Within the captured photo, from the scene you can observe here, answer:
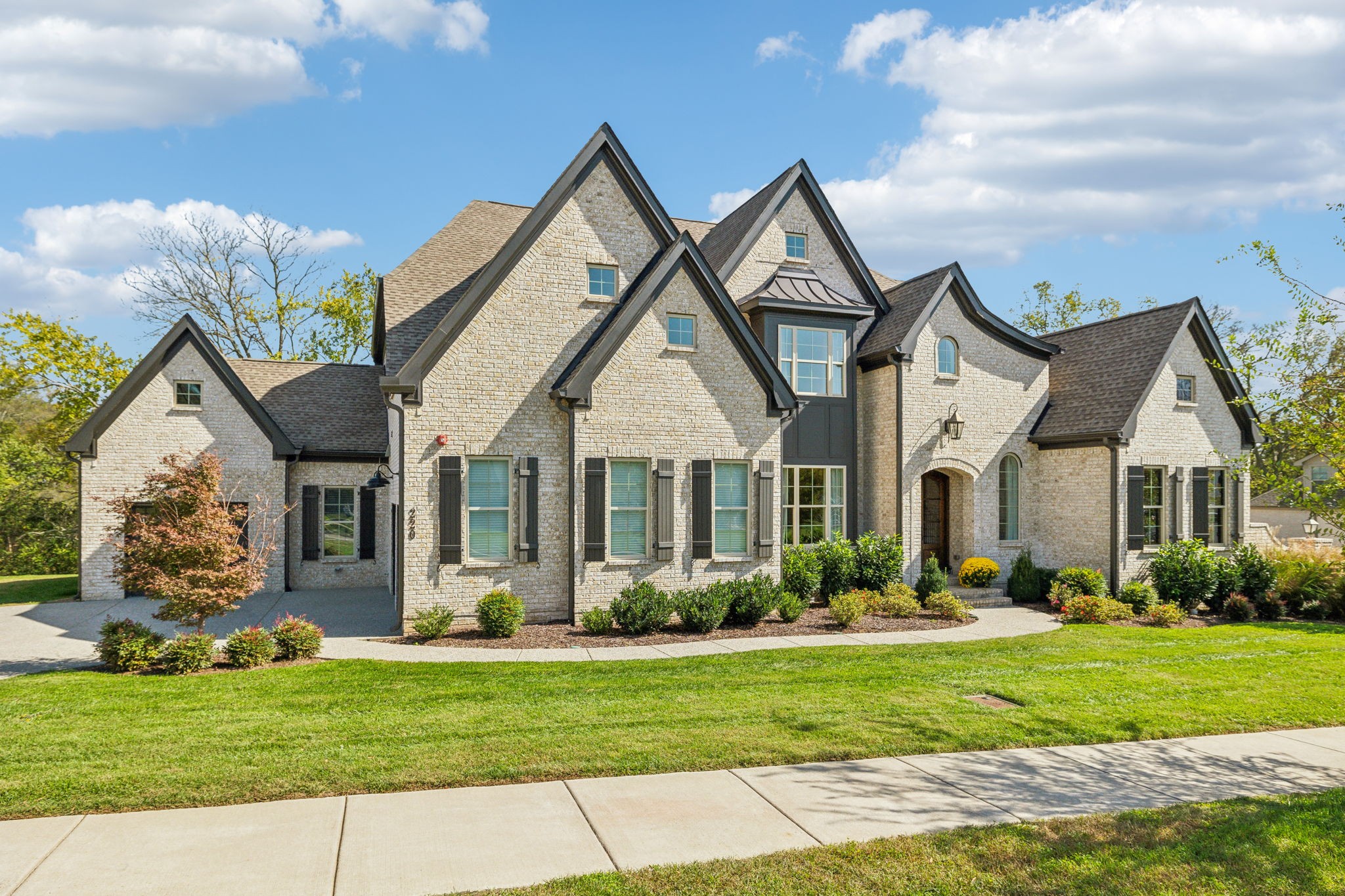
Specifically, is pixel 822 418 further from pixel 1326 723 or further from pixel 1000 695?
pixel 1326 723

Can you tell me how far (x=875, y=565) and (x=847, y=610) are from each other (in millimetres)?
3059

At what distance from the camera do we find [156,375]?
1881 centimetres

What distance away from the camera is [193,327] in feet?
62.2

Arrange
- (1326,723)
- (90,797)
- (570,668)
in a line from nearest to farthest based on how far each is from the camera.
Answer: (90,797) → (1326,723) → (570,668)

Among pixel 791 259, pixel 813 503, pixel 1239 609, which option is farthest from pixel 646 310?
pixel 1239 609

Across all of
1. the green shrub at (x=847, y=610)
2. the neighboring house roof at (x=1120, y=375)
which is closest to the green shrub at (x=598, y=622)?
the green shrub at (x=847, y=610)

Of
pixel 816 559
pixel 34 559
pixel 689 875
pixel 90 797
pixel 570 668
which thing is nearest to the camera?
pixel 689 875

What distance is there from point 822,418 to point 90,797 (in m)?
15.4

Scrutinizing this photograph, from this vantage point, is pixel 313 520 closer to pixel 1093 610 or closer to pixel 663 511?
pixel 663 511

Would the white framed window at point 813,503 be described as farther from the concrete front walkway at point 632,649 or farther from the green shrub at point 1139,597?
the green shrub at point 1139,597

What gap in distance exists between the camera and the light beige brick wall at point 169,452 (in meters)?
18.4

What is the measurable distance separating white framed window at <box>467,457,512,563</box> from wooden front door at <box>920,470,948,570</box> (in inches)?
432

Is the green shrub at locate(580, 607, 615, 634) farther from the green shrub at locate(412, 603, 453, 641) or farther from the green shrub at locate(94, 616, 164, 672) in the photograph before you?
the green shrub at locate(94, 616, 164, 672)

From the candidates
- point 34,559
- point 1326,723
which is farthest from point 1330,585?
point 34,559
